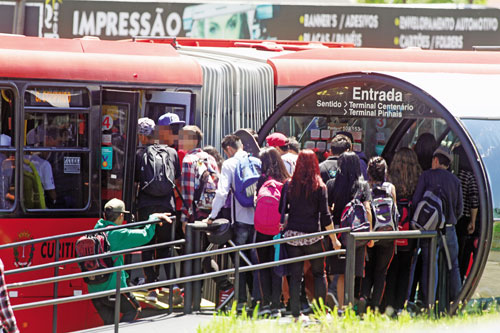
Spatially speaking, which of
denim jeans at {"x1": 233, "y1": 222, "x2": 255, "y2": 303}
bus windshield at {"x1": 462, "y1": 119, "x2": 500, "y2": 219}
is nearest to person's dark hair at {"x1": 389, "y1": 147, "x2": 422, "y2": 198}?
bus windshield at {"x1": 462, "y1": 119, "x2": 500, "y2": 219}

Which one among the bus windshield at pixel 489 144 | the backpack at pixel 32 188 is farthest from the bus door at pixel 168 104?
the bus windshield at pixel 489 144

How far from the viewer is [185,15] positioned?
77.0 feet

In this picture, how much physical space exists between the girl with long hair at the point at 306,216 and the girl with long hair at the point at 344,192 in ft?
0.69

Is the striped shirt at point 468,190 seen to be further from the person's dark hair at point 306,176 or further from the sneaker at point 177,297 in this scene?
the sneaker at point 177,297

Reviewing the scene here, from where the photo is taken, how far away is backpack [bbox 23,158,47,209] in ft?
31.7

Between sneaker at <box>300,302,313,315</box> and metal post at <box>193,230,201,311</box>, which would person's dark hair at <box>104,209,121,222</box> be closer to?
metal post at <box>193,230,201,311</box>

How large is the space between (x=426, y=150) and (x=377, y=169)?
54.1 inches

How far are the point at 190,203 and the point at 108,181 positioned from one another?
136 centimetres

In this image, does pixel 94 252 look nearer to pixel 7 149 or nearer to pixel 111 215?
pixel 111 215

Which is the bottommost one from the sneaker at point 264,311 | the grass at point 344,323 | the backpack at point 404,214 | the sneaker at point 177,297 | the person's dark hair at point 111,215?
the sneaker at point 177,297

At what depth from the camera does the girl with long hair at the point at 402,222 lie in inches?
313

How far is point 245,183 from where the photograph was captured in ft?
27.5

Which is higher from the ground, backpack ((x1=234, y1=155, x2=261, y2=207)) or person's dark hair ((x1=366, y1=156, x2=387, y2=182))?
person's dark hair ((x1=366, y1=156, x2=387, y2=182))

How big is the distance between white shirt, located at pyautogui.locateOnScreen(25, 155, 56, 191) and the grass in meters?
3.38
